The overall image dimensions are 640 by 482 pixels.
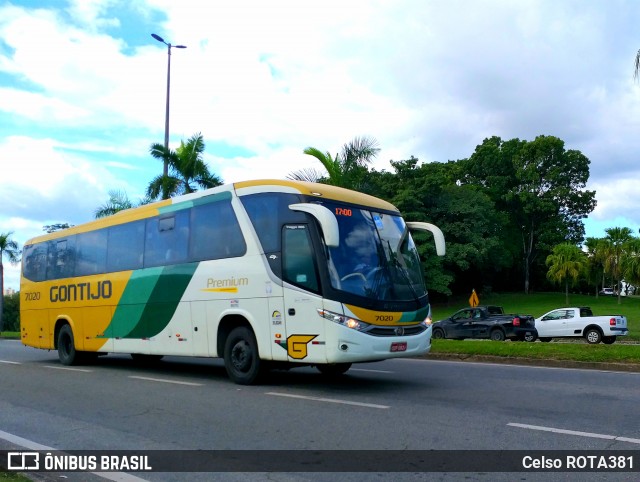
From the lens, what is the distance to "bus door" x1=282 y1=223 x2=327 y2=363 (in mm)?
9727

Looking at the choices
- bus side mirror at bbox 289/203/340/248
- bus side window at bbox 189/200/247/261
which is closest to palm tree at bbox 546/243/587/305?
bus side window at bbox 189/200/247/261

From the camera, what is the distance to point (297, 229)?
400 inches

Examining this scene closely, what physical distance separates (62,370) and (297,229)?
8276 millimetres

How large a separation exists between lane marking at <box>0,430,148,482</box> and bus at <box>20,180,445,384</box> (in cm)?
412

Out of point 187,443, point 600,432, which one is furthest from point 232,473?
point 600,432

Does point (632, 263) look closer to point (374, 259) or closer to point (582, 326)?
point (582, 326)

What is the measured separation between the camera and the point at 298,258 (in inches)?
397

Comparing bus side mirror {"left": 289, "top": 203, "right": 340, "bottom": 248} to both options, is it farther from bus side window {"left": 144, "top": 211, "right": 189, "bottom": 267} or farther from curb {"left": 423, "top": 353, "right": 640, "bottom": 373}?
curb {"left": 423, "top": 353, "right": 640, "bottom": 373}

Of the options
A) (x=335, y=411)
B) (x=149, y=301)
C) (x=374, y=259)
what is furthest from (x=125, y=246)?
(x=335, y=411)

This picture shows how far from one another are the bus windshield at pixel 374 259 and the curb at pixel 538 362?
5.23 metres

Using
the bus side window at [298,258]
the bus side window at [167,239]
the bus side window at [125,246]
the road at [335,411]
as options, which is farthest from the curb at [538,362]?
the bus side window at [125,246]

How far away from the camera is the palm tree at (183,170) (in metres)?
26.3

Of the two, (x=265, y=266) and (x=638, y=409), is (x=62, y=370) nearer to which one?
(x=265, y=266)

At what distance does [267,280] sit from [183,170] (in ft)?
56.4
